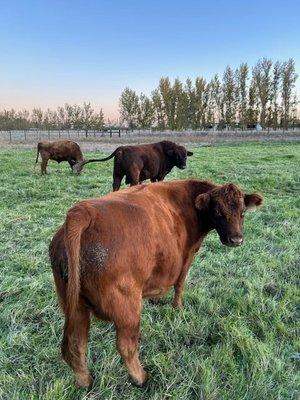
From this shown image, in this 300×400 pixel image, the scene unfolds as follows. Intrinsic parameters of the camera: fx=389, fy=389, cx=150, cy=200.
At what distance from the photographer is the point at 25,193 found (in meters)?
10.7

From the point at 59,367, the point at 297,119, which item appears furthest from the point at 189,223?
the point at 297,119

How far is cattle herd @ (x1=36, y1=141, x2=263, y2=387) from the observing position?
2.60m

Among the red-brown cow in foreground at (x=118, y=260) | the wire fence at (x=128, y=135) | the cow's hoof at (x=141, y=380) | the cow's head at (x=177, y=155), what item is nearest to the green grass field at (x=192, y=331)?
the cow's hoof at (x=141, y=380)

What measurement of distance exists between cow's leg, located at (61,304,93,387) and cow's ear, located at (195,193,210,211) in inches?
55.8

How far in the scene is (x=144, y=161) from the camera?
1064cm

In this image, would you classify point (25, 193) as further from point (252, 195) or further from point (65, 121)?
point (65, 121)

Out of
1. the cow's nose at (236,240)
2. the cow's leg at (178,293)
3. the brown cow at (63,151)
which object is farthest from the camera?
the brown cow at (63,151)

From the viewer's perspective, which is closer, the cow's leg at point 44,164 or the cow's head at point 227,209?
the cow's head at point 227,209

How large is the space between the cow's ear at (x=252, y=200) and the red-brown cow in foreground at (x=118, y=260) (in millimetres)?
257

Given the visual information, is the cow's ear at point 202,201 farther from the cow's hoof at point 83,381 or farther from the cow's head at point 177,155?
the cow's head at point 177,155

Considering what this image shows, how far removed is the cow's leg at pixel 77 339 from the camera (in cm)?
269

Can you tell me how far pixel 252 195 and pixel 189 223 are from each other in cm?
67

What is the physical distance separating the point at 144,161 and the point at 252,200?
7059mm

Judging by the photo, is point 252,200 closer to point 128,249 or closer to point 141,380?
point 128,249
